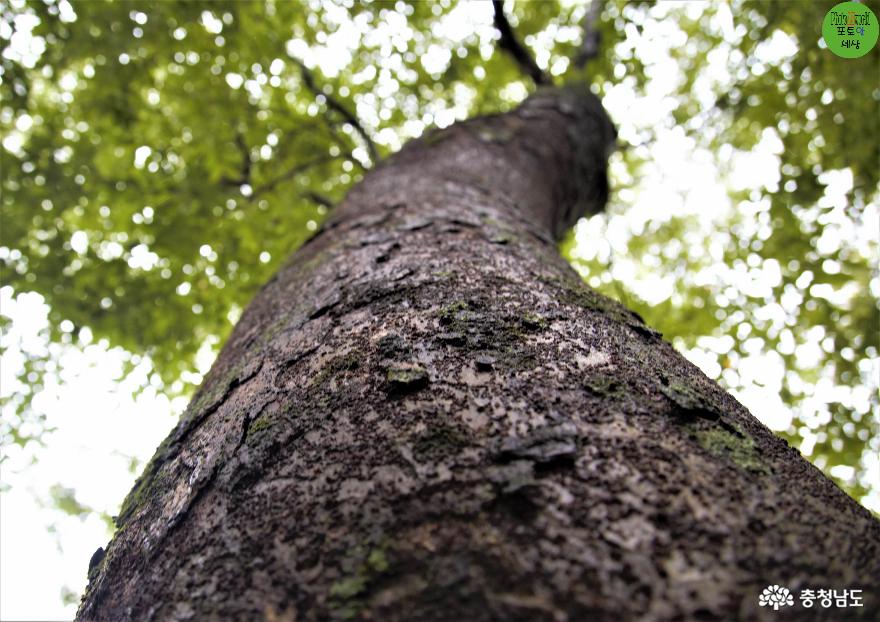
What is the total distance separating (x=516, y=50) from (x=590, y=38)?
1.40m

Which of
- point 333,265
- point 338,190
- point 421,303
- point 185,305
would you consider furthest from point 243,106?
point 421,303

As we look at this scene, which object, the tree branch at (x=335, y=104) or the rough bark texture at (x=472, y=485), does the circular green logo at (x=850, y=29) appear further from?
the tree branch at (x=335, y=104)

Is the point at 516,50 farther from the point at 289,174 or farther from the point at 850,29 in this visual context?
the point at 850,29

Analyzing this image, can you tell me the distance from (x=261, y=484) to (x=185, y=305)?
3531mm

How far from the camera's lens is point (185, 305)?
382 centimetres

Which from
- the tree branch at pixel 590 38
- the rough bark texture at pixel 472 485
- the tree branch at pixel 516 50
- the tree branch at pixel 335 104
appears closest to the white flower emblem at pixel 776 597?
the rough bark texture at pixel 472 485

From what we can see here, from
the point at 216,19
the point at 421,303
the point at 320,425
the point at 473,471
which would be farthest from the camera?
the point at 216,19

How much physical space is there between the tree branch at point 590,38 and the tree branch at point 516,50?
26.0 inches

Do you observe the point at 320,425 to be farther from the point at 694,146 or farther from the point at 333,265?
the point at 694,146

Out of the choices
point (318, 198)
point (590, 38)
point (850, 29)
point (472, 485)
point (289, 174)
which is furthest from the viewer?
point (590, 38)

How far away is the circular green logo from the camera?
2916mm

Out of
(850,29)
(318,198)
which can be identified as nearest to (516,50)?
(318,198)

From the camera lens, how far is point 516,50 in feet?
14.9

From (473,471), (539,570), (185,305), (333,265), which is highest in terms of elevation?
(185,305)
